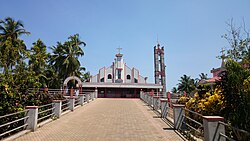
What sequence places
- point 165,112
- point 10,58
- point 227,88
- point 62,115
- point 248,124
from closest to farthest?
point 248,124, point 227,88, point 165,112, point 62,115, point 10,58

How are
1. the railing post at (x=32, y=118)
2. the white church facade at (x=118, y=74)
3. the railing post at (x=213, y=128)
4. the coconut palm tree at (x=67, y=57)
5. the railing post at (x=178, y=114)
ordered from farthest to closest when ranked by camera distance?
the white church facade at (x=118, y=74), the coconut palm tree at (x=67, y=57), the railing post at (x=178, y=114), the railing post at (x=32, y=118), the railing post at (x=213, y=128)

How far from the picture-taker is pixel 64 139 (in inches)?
249

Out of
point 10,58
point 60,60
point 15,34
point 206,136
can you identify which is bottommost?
point 206,136

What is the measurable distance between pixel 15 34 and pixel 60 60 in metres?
7.63

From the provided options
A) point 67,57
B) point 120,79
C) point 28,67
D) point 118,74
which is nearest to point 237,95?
point 28,67

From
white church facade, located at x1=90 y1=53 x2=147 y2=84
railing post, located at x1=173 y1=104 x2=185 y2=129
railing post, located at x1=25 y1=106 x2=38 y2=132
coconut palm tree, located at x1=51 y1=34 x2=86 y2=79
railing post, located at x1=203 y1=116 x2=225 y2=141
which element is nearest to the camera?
railing post, located at x1=203 y1=116 x2=225 y2=141

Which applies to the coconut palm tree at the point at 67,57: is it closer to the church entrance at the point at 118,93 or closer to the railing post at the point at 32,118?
the church entrance at the point at 118,93

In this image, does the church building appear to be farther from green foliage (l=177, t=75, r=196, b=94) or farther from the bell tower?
green foliage (l=177, t=75, r=196, b=94)

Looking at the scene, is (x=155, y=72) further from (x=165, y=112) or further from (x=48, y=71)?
(x=165, y=112)

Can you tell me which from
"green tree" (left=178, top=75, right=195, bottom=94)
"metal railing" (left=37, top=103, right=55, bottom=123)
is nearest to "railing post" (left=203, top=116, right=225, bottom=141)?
"metal railing" (left=37, top=103, right=55, bottom=123)

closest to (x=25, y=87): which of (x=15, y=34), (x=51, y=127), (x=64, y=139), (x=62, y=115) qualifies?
(x=62, y=115)

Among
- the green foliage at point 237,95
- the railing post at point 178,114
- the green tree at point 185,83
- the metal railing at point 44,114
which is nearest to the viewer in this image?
the green foliage at point 237,95

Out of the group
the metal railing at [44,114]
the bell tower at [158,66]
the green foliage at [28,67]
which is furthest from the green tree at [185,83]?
the metal railing at [44,114]

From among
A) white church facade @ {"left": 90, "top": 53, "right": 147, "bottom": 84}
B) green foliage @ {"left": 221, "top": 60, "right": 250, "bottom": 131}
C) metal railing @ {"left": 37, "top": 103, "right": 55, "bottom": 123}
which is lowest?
metal railing @ {"left": 37, "top": 103, "right": 55, "bottom": 123}
